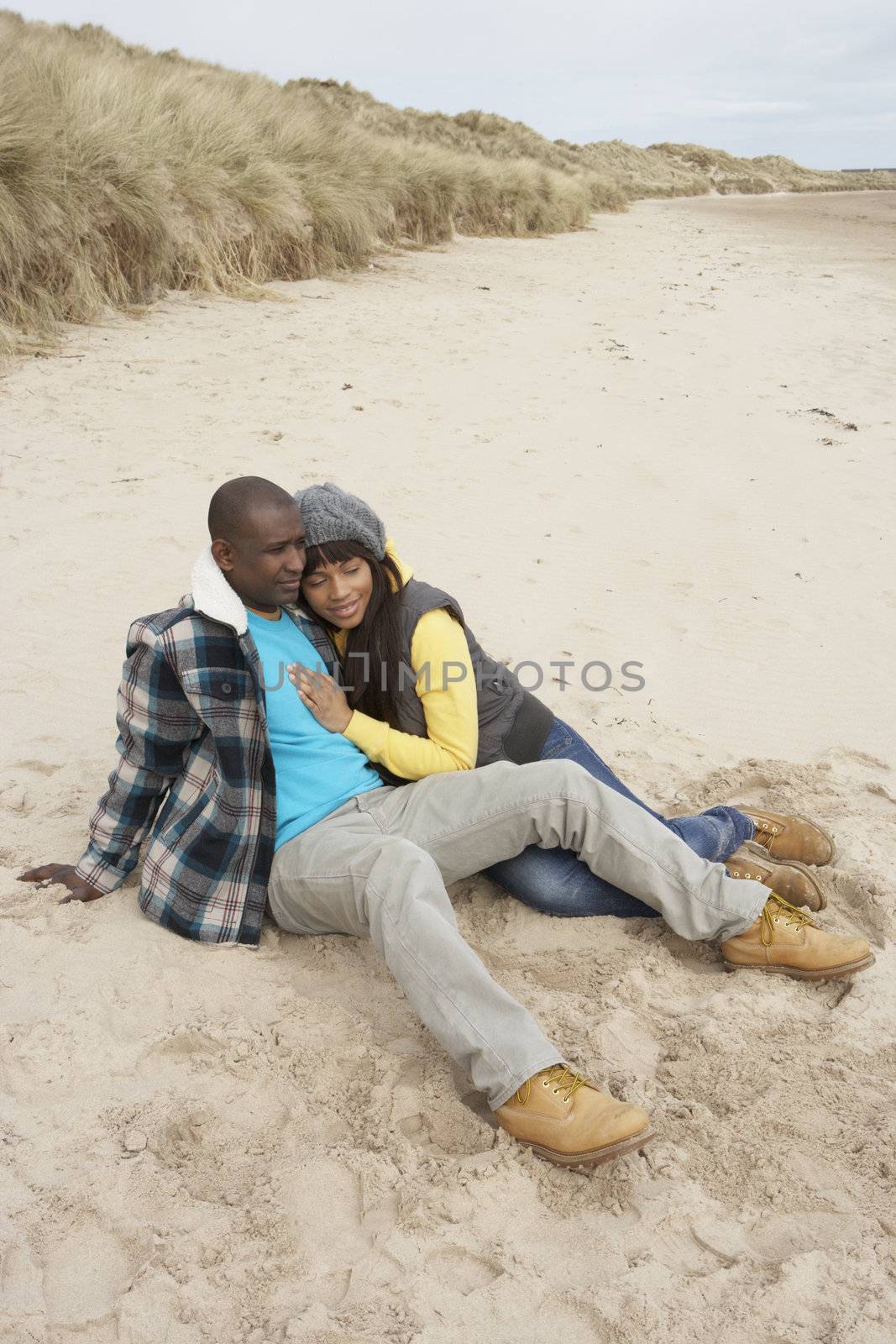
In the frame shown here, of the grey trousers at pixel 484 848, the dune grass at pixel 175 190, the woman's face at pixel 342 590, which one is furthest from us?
the dune grass at pixel 175 190

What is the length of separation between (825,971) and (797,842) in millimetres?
566

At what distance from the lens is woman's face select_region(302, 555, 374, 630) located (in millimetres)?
2723

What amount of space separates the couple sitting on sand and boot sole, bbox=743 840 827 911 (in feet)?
0.04

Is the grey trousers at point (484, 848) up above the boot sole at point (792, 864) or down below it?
above

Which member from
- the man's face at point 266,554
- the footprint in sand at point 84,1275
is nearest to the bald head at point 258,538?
the man's face at point 266,554

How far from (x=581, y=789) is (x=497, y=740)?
0.49 metres

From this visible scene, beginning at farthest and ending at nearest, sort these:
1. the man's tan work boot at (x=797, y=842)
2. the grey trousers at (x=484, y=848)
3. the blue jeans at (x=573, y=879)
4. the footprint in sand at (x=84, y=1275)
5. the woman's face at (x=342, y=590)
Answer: the man's tan work boot at (x=797, y=842) < the blue jeans at (x=573, y=879) < the woman's face at (x=342, y=590) < the grey trousers at (x=484, y=848) < the footprint in sand at (x=84, y=1275)

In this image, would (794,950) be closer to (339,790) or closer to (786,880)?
(786,880)

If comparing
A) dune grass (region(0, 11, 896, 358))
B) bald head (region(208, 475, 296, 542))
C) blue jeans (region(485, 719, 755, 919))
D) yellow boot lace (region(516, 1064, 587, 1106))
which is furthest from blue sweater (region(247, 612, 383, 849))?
dune grass (region(0, 11, 896, 358))

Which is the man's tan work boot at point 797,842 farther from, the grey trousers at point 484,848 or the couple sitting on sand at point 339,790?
the grey trousers at point 484,848

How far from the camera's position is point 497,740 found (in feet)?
10.1

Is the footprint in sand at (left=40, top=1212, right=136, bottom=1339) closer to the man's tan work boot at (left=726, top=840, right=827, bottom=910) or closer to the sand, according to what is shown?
the sand

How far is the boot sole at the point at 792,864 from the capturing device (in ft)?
9.63

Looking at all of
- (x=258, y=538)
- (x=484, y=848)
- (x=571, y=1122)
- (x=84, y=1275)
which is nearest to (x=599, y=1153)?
(x=571, y=1122)
